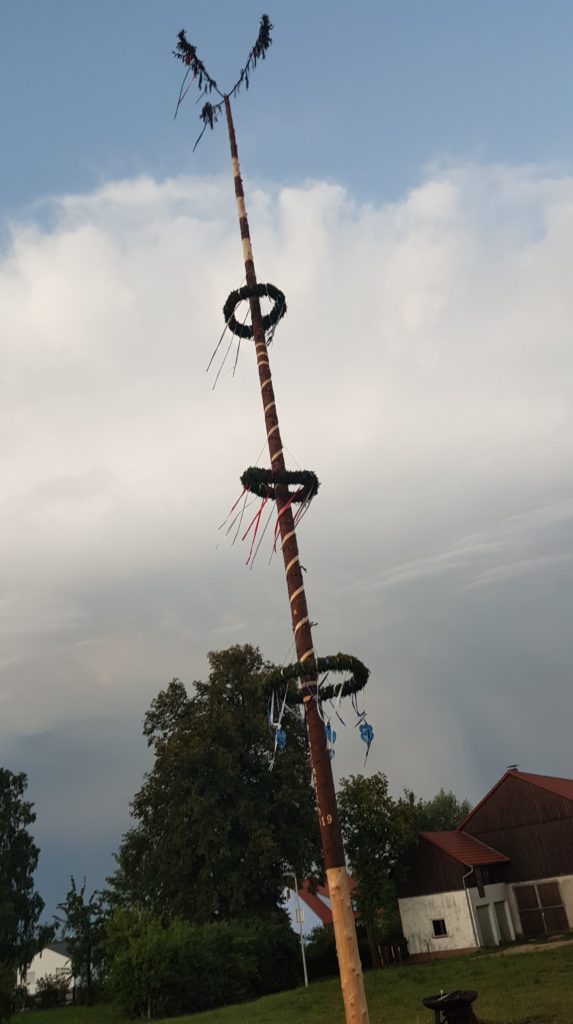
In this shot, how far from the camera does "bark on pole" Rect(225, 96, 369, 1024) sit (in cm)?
1163

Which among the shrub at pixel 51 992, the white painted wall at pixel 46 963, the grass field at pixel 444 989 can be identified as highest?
the white painted wall at pixel 46 963

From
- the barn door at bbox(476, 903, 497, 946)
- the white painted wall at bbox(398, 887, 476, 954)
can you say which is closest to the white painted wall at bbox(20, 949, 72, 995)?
the white painted wall at bbox(398, 887, 476, 954)

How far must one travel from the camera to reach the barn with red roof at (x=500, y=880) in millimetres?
43062

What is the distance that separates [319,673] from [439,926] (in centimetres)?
3708

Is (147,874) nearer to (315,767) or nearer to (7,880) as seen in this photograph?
(7,880)

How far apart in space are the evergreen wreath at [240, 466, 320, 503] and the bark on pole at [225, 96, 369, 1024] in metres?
0.17

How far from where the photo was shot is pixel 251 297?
1628cm

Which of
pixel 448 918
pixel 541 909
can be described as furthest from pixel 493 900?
pixel 448 918

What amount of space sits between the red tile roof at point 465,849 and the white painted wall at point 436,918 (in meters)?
2.00

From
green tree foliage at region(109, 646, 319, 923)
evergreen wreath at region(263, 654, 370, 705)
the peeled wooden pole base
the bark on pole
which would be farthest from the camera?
green tree foliage at region(109, 646, 319, 923)

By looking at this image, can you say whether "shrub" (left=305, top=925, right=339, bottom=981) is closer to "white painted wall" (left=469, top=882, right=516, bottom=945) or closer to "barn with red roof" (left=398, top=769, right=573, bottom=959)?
"barn with red roof" (left=398, top=769, right=573, bottom=959)

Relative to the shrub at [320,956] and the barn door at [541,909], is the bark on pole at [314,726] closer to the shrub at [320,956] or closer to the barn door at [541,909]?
the shrub at [320,956]

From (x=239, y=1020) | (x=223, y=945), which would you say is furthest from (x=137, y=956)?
(x=239, y=1020)

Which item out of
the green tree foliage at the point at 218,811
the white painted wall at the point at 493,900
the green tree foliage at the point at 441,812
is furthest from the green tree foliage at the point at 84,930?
the green tree foliage at the point at 441,812
